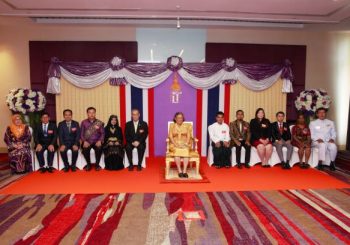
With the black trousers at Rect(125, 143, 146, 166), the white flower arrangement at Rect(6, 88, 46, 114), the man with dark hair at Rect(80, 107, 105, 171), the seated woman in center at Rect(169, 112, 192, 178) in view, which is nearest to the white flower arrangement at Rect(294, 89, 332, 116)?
the seated woman in center at Rect(169, 112, 192, 178)

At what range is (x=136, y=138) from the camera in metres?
5.60

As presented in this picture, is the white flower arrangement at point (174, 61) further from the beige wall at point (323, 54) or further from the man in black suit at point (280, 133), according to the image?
the man in black suit at point (280, 133)

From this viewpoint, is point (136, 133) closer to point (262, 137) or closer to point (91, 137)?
point (91, 137)

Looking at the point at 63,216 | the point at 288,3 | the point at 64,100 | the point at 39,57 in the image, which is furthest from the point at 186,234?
the point at 39,57

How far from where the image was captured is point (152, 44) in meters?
6.51

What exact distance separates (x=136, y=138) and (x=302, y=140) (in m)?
3.37

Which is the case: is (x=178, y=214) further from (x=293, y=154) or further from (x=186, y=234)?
(x=293, y=154)

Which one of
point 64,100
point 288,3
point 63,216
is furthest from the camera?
point 64,100

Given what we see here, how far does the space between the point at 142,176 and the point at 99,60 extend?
119 inches

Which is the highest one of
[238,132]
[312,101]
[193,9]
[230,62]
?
[193,9]

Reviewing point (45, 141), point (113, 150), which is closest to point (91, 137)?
point (113, 150)

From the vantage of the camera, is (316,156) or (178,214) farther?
(316,156)

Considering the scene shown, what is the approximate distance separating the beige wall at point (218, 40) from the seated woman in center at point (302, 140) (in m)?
1.68

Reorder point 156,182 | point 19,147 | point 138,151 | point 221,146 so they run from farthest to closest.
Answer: point 221,146
point 138,151
point 19,147
point 156,182
